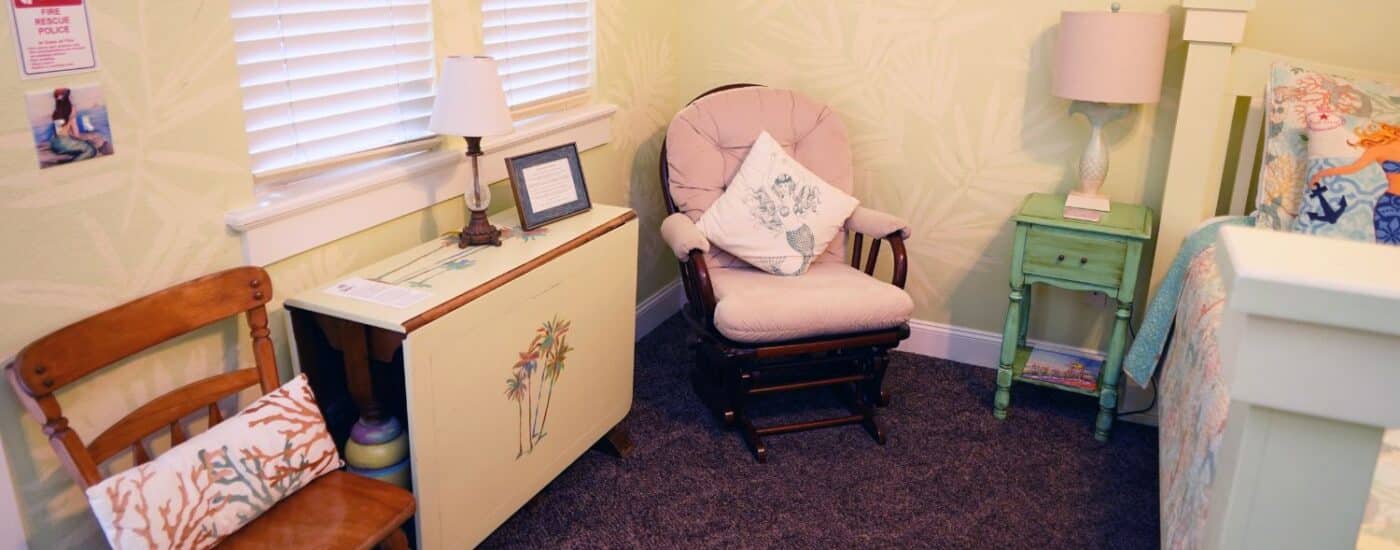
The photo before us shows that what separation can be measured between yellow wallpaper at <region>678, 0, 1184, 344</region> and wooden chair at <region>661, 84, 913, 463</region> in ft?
0.81

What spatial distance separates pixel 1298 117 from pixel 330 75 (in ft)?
7.78

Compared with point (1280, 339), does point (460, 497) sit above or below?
below

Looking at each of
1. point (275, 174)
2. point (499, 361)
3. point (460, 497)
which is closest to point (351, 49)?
point (275, 174)

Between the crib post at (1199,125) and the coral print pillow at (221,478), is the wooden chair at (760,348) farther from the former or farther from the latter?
the coral print pillow at (221,478)

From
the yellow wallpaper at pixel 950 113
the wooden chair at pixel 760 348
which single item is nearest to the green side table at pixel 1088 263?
the yellow wallpaper at pixel 950 113

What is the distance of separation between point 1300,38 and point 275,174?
2777mm

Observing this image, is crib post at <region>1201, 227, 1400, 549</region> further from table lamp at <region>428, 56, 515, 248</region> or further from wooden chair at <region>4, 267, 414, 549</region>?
table lamp at <region>428, 56, 515, 248</region>

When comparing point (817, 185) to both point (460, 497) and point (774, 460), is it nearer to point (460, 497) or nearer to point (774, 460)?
point (774, 460)

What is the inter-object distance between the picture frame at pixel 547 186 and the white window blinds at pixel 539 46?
29cm

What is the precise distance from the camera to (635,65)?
343cm

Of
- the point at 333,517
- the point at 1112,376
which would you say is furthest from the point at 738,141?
the point at 333,517

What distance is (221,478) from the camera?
168 centimetres

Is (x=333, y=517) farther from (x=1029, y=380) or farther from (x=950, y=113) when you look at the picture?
(x=950, y=113)

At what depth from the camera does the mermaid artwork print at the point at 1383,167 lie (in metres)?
2.25
